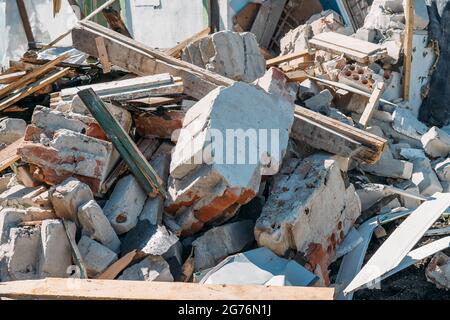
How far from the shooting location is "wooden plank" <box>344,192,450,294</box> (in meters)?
4.43

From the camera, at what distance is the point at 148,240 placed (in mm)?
4656

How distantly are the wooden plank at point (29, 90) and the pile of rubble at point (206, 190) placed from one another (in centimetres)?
50

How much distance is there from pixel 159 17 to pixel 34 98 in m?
4.72

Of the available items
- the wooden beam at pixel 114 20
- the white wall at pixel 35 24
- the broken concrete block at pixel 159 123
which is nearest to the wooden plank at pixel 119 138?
the broken concrete block at pixel 159 123

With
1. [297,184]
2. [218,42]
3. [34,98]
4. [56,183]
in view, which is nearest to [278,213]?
[297,184]

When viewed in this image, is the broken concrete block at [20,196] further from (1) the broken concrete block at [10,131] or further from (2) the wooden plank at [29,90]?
(2) the wooden plank at [29,90]

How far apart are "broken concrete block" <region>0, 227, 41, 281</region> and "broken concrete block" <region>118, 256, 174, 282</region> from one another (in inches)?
24.9

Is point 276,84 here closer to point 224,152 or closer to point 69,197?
point 224,152

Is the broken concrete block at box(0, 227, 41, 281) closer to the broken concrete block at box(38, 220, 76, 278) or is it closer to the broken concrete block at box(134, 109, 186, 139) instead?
the broken concrete block at box(38, 220, 76, 278)

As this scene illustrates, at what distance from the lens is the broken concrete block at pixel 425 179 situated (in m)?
5.90

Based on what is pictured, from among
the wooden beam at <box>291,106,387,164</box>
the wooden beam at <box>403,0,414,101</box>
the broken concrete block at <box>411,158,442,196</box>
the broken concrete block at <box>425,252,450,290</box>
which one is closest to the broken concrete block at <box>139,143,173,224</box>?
the wooden beam at <box>291,106,387,164</box>

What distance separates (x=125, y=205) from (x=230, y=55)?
2.41 meters

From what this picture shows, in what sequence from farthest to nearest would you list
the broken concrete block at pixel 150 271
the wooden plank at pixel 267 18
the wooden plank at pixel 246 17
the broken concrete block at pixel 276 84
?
the wooden plank at pixel 246 17, the wooden plank at pixel 267 18, the broken concrete block at pixel 276 84, the broken concrete block at pixel 150 271

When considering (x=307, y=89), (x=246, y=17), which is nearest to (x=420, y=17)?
(x=307, y=89)
